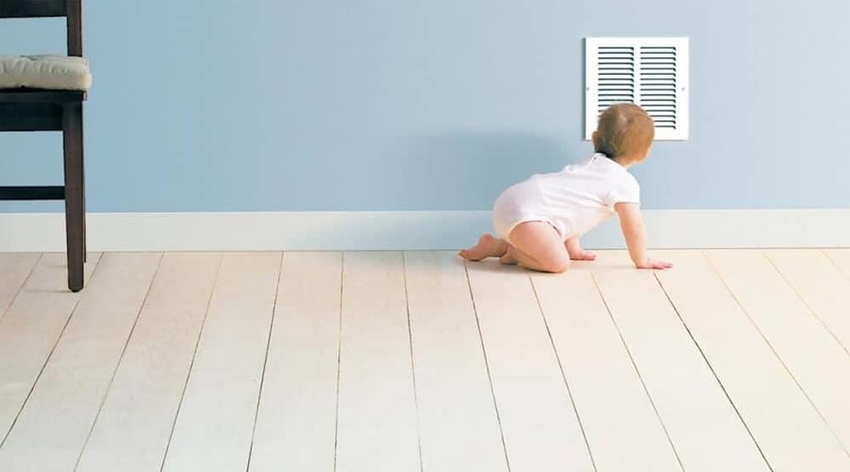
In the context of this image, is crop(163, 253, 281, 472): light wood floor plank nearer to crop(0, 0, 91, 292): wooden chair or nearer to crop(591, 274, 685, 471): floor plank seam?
crop(0, 0, 91, 292): wooden chair

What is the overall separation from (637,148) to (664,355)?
2.05 feet

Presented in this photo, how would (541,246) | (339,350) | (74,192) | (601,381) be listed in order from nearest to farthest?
(601,381), (339,350), (74,192), (541,246)

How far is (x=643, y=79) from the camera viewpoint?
284 centimetres

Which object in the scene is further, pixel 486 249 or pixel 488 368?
pixel 486 249

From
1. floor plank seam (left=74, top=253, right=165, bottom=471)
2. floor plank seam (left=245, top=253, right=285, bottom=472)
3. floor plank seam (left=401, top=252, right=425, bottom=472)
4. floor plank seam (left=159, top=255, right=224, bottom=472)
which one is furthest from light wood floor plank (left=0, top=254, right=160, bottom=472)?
floor plank seam (left=401, top=252, right=425, bottom=472)

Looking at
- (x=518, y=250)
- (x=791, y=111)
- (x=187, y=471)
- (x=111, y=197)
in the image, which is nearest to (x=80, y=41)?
(x=111, y=197)

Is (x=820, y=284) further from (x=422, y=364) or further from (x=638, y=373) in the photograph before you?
(x=422, y=364)

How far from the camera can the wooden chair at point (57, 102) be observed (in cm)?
241

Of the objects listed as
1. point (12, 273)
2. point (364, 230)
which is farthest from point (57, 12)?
point (364, 230)

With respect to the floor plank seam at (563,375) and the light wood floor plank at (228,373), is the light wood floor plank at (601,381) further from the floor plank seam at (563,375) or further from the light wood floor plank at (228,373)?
the light wood floor plank at (228,373)

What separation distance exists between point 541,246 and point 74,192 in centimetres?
89

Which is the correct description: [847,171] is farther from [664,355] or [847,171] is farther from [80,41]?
[80,41]

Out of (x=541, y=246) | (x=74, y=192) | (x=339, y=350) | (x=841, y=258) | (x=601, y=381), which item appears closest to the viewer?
(x=601, y=381)

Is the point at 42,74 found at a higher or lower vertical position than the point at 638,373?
higher
